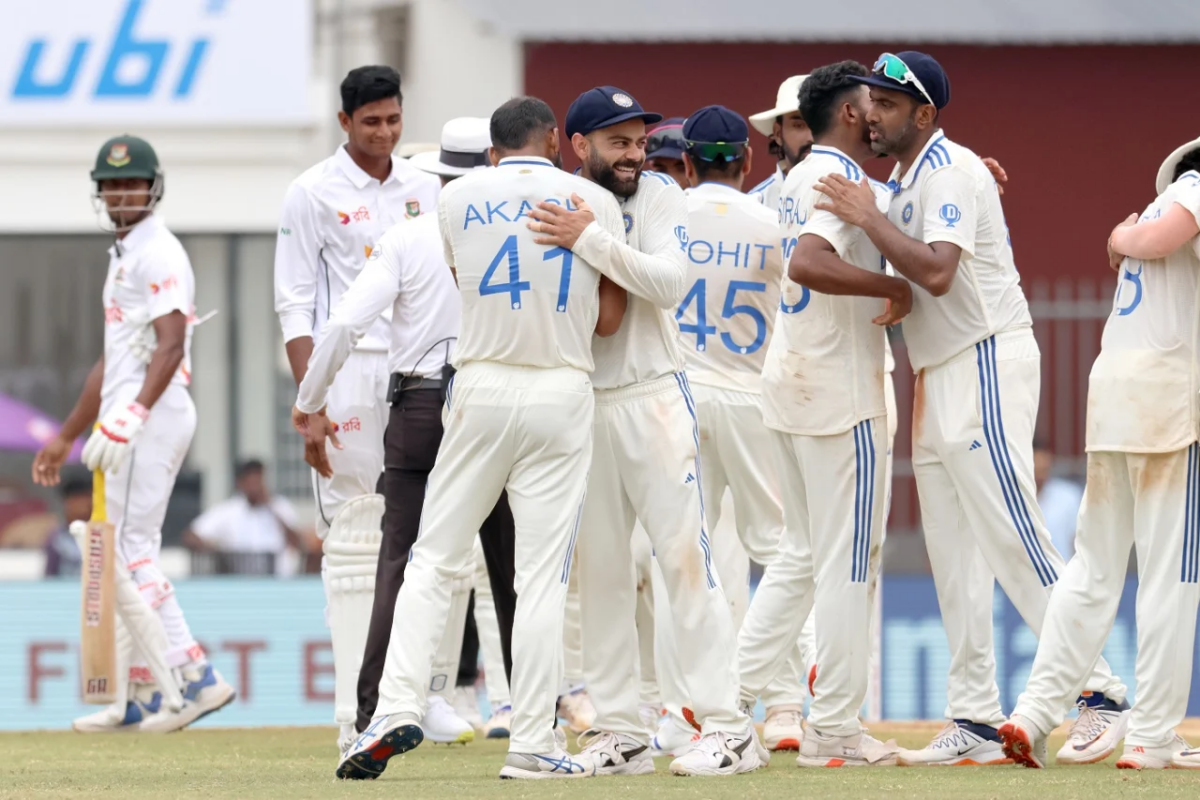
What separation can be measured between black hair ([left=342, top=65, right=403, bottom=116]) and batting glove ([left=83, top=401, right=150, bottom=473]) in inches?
69.3

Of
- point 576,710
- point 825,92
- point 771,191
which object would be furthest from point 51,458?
point 825,92

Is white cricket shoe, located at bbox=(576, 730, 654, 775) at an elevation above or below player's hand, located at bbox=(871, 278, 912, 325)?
below

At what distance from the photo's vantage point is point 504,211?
6.20m

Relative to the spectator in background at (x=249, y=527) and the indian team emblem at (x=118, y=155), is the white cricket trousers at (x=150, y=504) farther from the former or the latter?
the spectator in background at (x=249, y=527)

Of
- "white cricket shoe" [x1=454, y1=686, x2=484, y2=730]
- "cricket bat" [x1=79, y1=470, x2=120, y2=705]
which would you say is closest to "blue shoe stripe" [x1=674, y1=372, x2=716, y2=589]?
"white cricket shoe" [x1=454, y1=686, x2=484, y2=730]

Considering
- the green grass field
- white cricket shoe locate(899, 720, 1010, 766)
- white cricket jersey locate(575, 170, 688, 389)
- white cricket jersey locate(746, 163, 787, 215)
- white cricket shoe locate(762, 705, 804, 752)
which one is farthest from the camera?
white cricket jersey locate(746, 163, 787, 215)

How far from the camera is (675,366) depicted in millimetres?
6488

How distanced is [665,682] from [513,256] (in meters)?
1.55

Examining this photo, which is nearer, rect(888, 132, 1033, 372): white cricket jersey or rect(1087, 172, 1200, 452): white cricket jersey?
rect(1087, 172, 1200, 452): white cricket jersey

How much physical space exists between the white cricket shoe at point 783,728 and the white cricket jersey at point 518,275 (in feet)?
6.74

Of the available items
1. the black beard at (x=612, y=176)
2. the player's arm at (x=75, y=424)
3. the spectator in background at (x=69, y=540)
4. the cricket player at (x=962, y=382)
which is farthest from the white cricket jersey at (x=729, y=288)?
the spectator in background at (x=69, y=540)

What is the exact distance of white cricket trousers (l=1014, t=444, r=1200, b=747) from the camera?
20.9 ft

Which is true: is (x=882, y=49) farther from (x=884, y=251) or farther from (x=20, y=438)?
(x=884, y=251)

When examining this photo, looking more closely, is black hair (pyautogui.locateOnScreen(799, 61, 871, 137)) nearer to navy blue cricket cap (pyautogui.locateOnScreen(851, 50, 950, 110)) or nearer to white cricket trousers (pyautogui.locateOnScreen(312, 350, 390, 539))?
navy blue cricket cap (pyautogui.locateOnScreen(851, 50, 950, 110))
